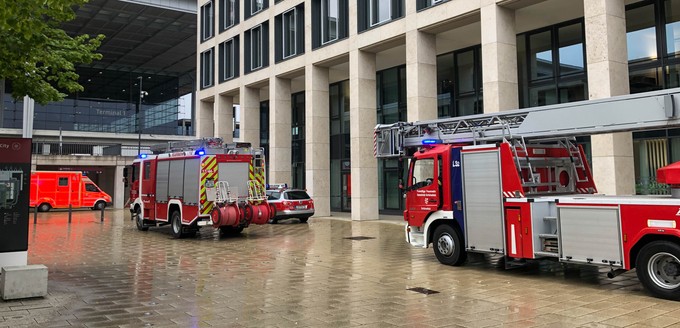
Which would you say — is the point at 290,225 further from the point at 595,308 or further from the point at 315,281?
the point at 595,308

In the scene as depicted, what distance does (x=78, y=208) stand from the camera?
36.0m

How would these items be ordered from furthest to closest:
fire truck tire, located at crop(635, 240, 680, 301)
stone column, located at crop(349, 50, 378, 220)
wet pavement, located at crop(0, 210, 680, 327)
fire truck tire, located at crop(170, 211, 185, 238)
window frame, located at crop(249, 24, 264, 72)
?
window frame, located at crop(249, 24, 264, 72), stone column, located at crop(349, 50, 378, 220), fire truck tire, located at crop(170, 211, 185, 238), fire truck tire, located at crop(635, 240, 680, 301), wet pavement, located at crop(0, 210, 680, 327)

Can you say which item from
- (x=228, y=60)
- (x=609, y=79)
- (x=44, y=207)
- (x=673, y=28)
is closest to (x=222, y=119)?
(x=228, y=60)

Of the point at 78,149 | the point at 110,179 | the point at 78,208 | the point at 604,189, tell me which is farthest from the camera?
the point at 78,149

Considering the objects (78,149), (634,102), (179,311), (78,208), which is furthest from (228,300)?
(78,149)

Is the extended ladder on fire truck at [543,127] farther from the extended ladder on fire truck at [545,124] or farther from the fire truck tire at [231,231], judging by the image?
the fire truck tire at [231,231]

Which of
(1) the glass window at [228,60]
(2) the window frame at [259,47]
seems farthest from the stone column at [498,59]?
(1) the glass window at [228,60]

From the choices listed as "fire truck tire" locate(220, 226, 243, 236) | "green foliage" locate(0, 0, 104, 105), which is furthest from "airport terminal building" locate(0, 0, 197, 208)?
"green foliage" locate(0, 0, 104, 105)

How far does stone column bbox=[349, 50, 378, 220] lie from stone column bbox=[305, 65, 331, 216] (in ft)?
11.0

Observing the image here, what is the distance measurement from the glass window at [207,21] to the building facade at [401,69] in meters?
0.11

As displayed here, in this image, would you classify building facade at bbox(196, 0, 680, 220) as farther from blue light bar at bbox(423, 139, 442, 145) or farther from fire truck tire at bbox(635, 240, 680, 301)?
fire truck tire at bbox(635, 240, 680, 301)

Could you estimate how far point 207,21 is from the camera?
39.2m

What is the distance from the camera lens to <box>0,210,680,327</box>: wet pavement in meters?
6.73

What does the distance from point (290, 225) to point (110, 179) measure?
28355 mm
